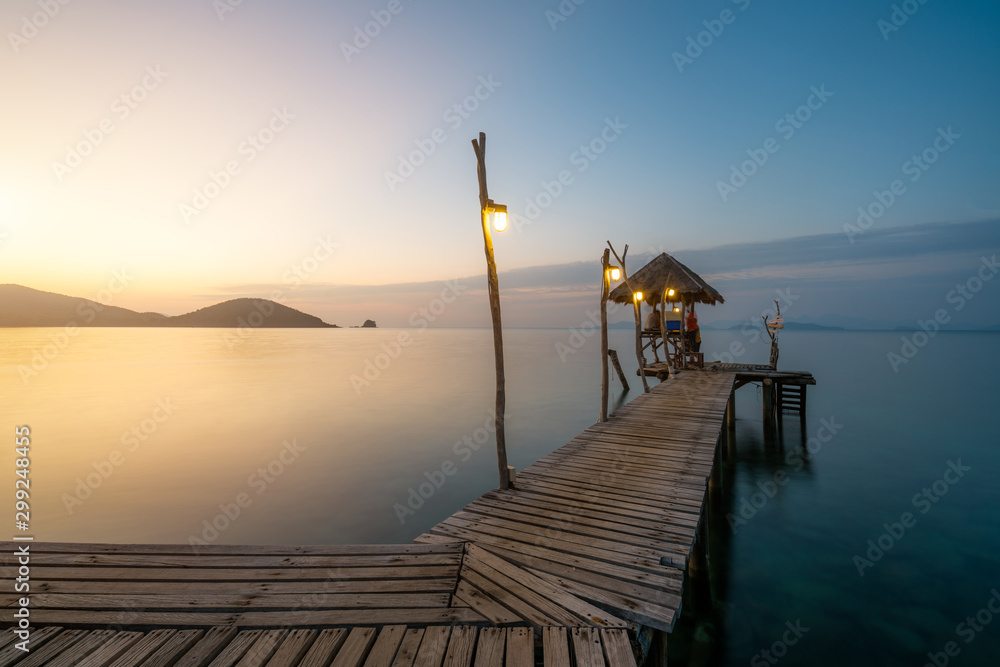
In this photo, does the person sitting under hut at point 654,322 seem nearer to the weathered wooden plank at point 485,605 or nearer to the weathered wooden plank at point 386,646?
the weathered wooden plank at point 485,605

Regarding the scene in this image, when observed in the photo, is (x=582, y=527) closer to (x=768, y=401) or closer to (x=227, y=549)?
(x=227, y=549)

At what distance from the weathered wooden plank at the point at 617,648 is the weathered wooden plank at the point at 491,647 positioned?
2.08 ft

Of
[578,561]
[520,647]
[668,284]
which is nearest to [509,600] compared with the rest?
[520,647]

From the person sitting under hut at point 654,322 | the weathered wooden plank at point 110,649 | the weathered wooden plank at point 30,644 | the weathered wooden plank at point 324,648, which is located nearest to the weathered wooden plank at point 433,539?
the weathered wooden plank at point 324,648

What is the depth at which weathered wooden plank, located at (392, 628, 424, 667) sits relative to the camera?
257 cm

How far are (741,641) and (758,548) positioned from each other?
297 centimetres

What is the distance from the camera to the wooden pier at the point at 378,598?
2643 millimetres

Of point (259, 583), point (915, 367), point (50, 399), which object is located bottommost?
point (915, 367)

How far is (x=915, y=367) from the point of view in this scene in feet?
135

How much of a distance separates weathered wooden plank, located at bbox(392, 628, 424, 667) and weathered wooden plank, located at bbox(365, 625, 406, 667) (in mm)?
24

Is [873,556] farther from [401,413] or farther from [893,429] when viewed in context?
[401,413]

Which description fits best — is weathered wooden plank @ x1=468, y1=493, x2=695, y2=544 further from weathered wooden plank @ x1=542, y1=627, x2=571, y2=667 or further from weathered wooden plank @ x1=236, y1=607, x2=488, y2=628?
weathered wooden plank @ x1=236, y1=607, x2=488, y2=628

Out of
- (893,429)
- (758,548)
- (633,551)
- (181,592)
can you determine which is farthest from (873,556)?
(893,429)

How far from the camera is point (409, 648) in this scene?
8.81 ft
